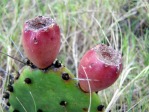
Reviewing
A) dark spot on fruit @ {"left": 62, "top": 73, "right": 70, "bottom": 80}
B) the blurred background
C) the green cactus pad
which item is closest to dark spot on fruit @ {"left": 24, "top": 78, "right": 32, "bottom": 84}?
the green cactus pad

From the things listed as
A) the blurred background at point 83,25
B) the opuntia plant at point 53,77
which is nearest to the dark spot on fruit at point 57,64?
the opuntia plant at point 53,77

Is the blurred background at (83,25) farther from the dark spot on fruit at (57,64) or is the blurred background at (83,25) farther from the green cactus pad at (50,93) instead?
the dark spot on fruit at (57,64)

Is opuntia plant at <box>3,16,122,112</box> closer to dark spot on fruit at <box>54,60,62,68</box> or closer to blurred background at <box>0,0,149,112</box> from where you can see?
dark spot on fruit at <box>54,60,62,68</box>

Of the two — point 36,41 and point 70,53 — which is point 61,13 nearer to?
point 70,53

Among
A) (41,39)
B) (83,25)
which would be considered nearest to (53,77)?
(41,39)

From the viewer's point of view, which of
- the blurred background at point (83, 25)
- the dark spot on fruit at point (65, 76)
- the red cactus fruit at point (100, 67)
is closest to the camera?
the red cactus fruit at point (100, 67)

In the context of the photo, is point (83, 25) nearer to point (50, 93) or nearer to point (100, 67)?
point (50, 93)

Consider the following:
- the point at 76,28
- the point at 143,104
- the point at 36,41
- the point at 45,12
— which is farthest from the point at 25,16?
the point at 36,41
